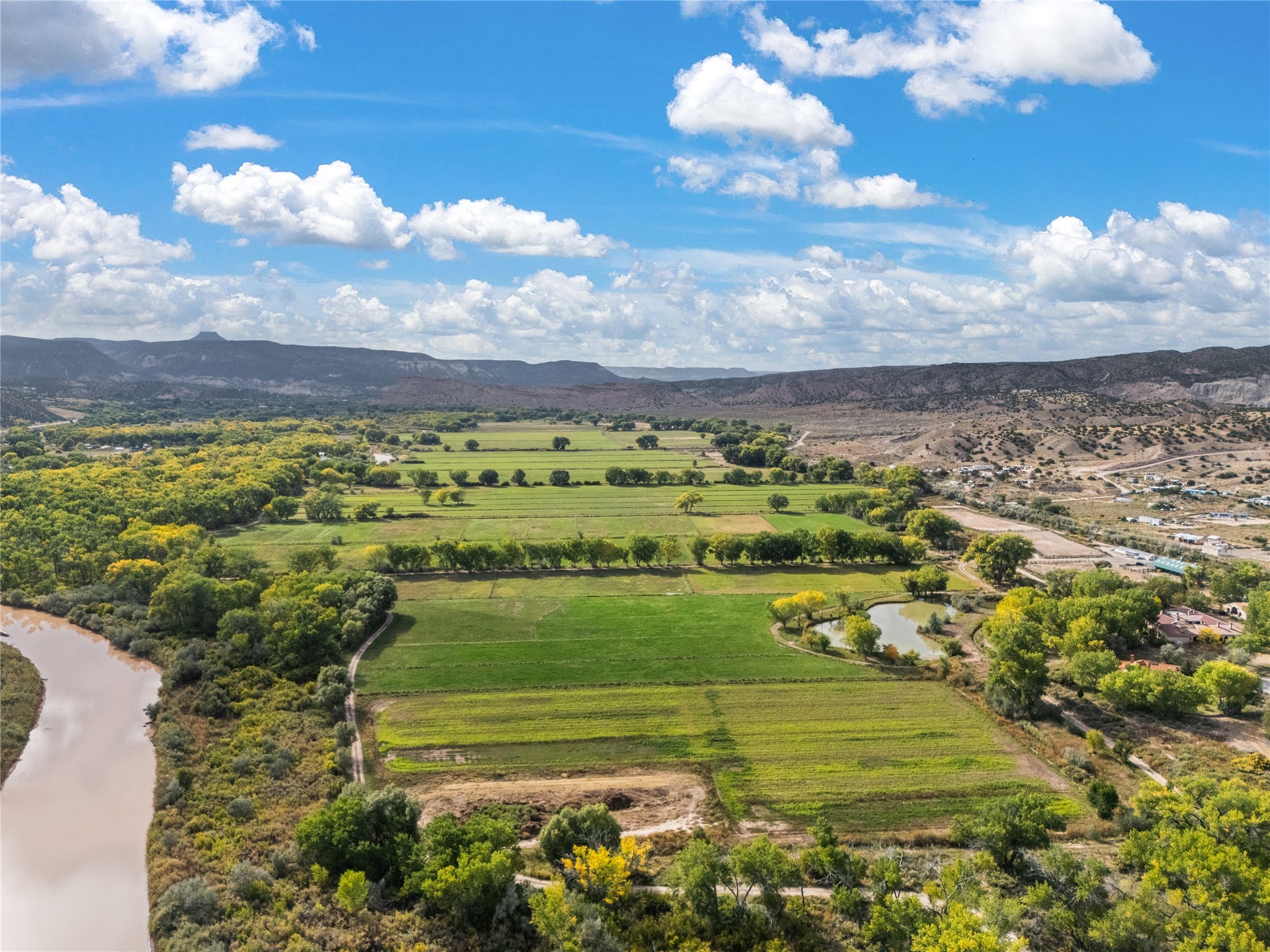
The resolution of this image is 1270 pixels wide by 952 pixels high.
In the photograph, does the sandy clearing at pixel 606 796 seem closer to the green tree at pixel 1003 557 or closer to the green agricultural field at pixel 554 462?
the green tree at pixel 1003 557

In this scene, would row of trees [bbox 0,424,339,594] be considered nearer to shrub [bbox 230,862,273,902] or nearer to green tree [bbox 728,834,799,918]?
shrub [bbox 230,862,273,902]

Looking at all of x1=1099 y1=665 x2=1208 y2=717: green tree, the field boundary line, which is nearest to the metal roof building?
x1=1099 y1=665 x2=1208 y2=717: green tree

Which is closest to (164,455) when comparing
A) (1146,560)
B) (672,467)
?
(672,467)

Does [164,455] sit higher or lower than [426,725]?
higher

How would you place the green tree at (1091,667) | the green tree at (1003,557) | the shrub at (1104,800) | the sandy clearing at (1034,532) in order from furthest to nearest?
the sandy clearing at (1034,532) < the green tree at (1003,557) < the green tree at (1091,667) < the shrub at (1104,800)

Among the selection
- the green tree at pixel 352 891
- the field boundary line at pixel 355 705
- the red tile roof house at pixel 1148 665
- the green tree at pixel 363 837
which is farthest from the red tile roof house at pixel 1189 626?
the green tree at pixel 352 891

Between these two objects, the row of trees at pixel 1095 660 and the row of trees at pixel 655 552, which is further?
the row of trees at pixel 655 552

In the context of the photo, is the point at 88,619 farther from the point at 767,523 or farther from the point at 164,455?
the point at 164,455
